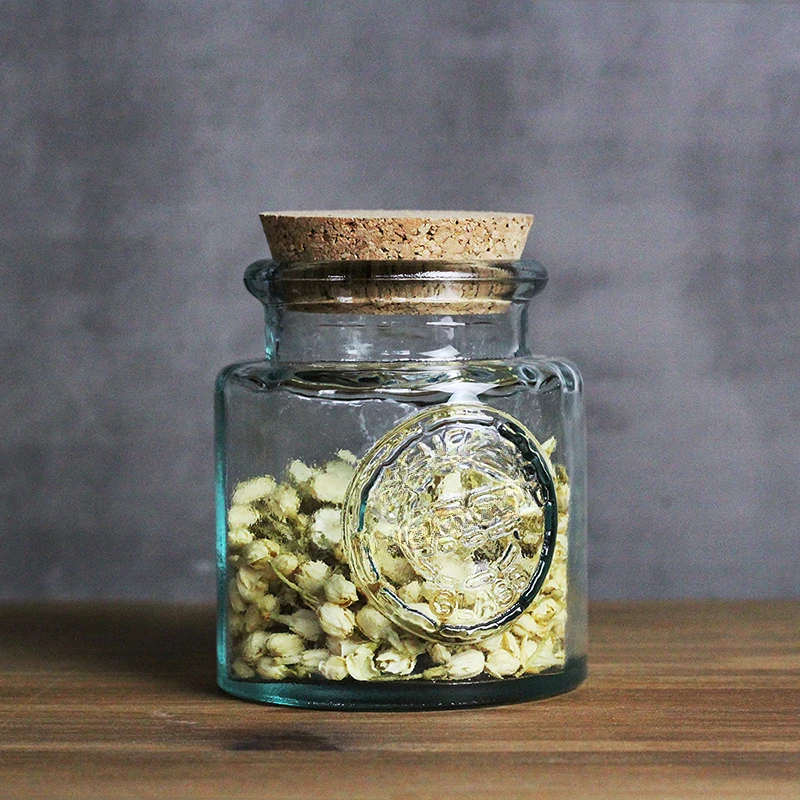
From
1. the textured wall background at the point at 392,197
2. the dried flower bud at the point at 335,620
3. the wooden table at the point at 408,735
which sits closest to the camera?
the wooden table at the point at 408,735

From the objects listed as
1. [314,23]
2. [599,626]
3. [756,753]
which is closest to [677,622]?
[599,626]

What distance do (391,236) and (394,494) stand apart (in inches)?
5.5

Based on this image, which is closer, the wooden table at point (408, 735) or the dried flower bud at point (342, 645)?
the wooden table at point (408, 735)

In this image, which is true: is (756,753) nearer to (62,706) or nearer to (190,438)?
(62,706)

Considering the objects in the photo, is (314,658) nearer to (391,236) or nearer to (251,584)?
(251,584)

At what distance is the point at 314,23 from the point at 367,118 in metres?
0.10

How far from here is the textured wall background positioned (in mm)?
1216

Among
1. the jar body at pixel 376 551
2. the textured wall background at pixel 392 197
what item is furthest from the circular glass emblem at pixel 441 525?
the textured wall background at pixel 392 197

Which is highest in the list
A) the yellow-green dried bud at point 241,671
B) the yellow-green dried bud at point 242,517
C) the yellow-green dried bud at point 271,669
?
the yellow-green dried bud at point 242,517

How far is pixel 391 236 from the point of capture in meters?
0.75

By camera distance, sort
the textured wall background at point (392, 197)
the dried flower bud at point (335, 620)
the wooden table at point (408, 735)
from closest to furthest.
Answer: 1. the wooden table at point (408, 735)
2. the dried flower bud at point (335, 620)
3. the textured wall background at point (392, 197)

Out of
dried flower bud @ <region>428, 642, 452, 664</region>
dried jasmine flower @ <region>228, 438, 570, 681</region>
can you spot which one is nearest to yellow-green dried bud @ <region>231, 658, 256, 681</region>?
dried jasmine flower @ <region>228, 438, 570, 681</region>

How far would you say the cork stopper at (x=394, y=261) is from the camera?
75 cm

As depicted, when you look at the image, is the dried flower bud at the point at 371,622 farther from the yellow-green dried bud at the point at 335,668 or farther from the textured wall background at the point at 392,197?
the textured wall background at the point at 392,197
